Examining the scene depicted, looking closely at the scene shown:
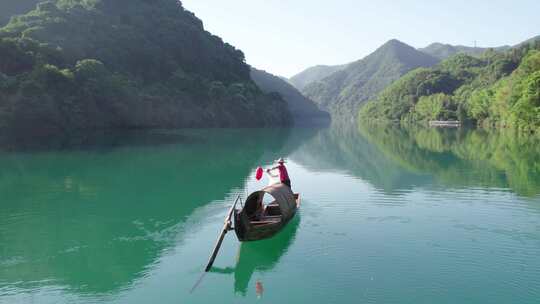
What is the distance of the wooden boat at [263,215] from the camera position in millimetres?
15781

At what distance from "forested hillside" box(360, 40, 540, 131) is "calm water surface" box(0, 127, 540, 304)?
4143 centimetres

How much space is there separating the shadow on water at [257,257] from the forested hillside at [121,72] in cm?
4846

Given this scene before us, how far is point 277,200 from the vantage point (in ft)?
58.4

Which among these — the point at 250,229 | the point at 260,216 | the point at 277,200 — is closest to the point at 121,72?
the point at 260,216

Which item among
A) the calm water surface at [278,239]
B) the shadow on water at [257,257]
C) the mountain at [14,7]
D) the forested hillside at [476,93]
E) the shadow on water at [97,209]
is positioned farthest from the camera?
the mountain at [14,7]

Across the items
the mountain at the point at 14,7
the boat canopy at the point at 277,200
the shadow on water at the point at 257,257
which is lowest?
the shadow on water at the point at 257,257

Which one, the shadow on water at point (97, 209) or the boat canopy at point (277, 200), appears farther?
the boat canopy at point (277, 200)

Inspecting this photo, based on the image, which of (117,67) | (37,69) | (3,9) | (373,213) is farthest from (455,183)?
(3,9)

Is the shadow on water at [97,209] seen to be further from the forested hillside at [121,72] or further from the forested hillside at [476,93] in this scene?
the forested hillside at [476,93]

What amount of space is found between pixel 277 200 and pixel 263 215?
153 cm

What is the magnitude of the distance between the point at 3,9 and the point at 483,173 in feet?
380

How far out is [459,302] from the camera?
11.9m

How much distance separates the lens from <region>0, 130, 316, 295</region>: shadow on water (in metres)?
14.3

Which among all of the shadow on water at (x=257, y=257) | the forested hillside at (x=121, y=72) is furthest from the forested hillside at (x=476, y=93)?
the shadow on water at (x=257, y=257)
